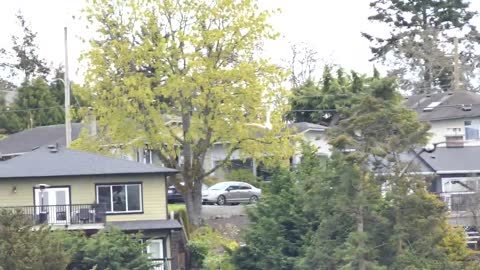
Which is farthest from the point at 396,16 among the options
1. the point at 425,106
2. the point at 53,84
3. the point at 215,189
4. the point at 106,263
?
the point at 106,263

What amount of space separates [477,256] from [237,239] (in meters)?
9.86

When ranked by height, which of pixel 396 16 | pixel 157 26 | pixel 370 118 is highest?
pixel 396 16

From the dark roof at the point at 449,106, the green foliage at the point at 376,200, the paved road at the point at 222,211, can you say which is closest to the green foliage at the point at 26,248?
the green foliage at the point at 376,200

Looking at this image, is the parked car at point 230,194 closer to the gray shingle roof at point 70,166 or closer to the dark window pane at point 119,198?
the gray shingle roof at point 70,166

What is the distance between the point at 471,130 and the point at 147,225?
24.7 m

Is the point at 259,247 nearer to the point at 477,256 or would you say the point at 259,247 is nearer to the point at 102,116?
the point at 477,256

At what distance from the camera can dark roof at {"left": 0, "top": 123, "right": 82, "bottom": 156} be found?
62.0 metres

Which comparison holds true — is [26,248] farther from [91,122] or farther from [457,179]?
[457,179]

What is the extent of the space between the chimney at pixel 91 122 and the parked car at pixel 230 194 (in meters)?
6.26

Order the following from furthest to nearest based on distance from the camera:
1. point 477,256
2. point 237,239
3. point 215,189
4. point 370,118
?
point 215,189 < point 237,239 < point 477,256 < point 370,118

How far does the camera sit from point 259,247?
114ft

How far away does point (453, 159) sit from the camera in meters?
45.8

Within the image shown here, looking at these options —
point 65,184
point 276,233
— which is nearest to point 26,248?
point 276,233

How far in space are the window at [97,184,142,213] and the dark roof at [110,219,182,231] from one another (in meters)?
0.55
